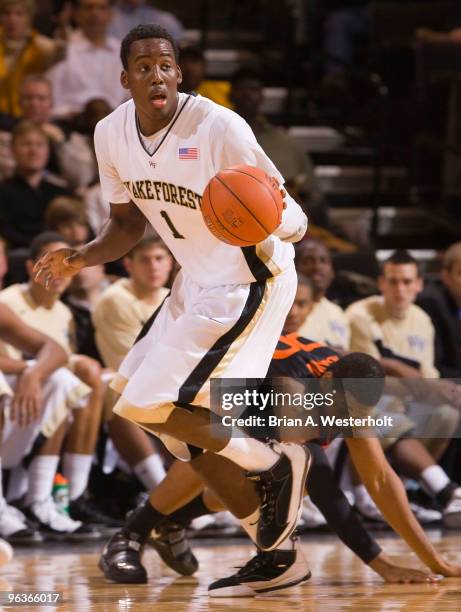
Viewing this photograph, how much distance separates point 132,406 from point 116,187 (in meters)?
0.85

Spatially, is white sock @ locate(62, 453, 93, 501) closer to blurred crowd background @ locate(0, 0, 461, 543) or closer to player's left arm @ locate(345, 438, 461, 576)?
blurred crowd background @ locate(0, 0, 461, 543)

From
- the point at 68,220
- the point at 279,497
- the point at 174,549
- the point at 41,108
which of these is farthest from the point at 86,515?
the point at 41,108

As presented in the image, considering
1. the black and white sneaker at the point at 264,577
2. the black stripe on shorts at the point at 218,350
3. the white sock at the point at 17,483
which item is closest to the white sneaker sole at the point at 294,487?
the black and white sneaker at the point at 264,577

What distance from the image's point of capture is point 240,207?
4031 mm

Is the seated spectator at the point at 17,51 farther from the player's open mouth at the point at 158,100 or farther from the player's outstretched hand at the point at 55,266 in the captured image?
the player's open mouth at the point at 158,100

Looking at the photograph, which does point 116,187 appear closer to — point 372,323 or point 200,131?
point 200,131

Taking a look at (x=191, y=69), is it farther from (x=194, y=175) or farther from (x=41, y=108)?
(x=194, y=175)

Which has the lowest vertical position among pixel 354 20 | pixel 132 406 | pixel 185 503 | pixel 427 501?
pixel 427 501

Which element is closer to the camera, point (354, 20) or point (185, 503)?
point (185, 503)

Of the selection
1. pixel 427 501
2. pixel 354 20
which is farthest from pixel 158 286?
pixel 354 20

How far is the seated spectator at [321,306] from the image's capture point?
684 centimetres

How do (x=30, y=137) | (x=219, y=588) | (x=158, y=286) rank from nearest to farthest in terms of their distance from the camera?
(x=219, y=588) < (x=158, y=286) < (x=30, y=137)

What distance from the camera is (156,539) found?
509 cm

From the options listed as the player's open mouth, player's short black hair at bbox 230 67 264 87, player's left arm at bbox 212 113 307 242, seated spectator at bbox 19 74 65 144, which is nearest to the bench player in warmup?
player's left arm at bbox 212 113 307 242
